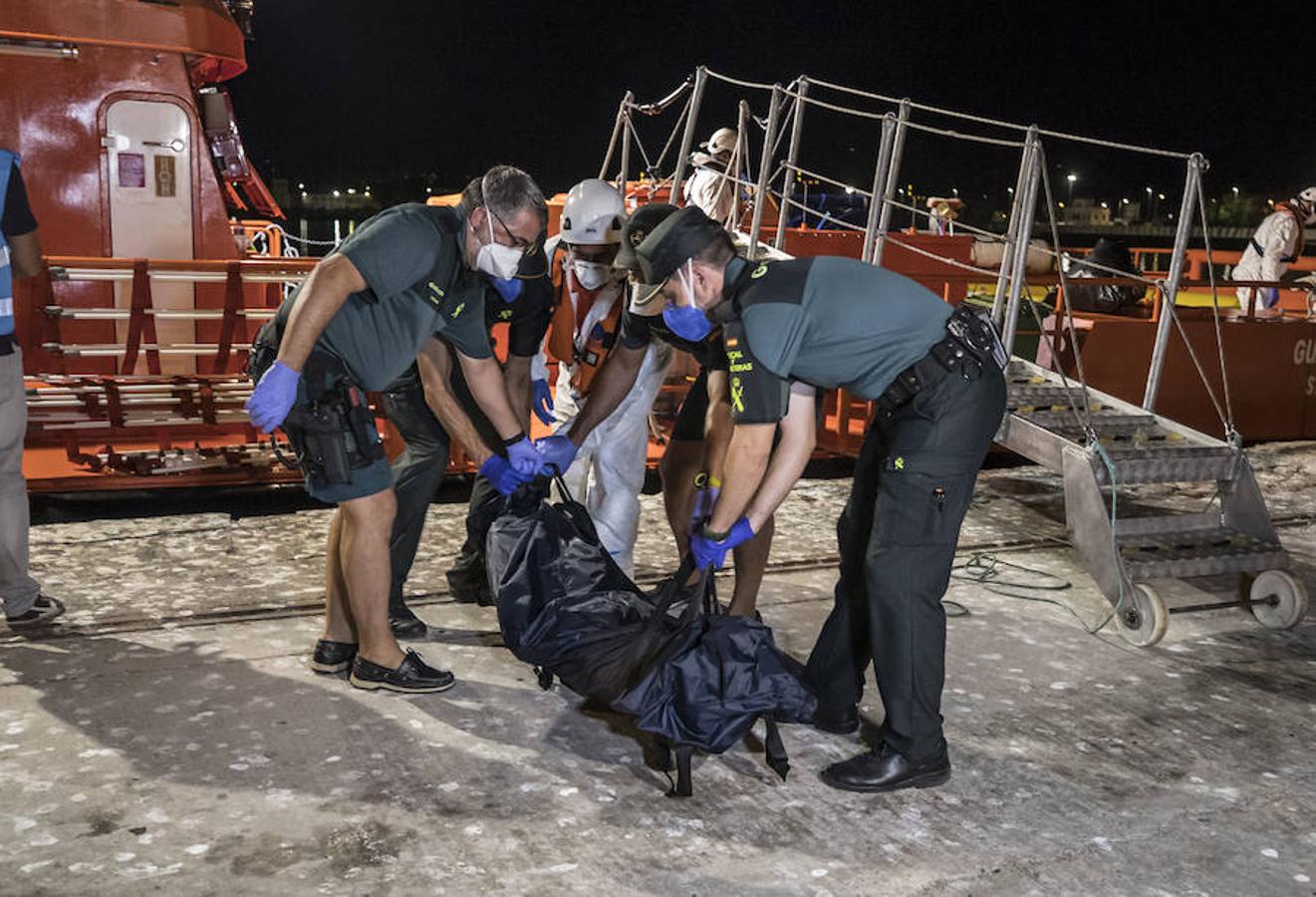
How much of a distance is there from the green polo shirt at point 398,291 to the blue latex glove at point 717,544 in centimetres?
127

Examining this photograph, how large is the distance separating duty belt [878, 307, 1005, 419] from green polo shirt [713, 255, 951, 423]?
0.10ft

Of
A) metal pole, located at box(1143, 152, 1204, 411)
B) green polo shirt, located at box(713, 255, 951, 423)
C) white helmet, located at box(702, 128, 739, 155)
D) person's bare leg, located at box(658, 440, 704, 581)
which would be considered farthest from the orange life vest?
white helmet, located at box(702, 128, 739, 155)

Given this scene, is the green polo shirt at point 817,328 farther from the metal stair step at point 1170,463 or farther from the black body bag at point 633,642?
the metal stair step at point 1170,463

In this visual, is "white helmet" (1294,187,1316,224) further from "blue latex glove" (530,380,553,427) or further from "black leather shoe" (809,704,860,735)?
"black leather shoe" (809,704,860,735)

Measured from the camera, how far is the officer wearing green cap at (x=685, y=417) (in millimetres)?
4145

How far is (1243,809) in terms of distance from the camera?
3527 mm

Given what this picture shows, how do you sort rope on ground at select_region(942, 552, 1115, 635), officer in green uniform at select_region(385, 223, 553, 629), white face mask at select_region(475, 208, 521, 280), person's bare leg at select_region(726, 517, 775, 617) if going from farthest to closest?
1. rope on ground at select_region(942, 552, 1115, 635)
2. person's bare leg at select_region(726, 517, 775, 617)
3. officer in green uniform at select_region(385, 223, 553, 629)
4. white face mask at select_region(475, 208, 521, 280)

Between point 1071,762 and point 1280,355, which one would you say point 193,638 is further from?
point 1280,355

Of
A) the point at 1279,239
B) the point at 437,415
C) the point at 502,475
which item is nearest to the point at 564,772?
the point at 502,475

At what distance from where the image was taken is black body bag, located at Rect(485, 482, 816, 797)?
3.40 m

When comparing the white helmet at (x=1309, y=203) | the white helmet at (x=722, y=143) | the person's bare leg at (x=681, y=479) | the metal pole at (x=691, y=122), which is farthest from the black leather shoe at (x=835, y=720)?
the white helmet at (x=1309, y=203)

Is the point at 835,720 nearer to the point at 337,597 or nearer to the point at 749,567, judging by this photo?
the point at 749,567

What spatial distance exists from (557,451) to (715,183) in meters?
4.64

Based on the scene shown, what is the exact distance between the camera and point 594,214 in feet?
15.9
